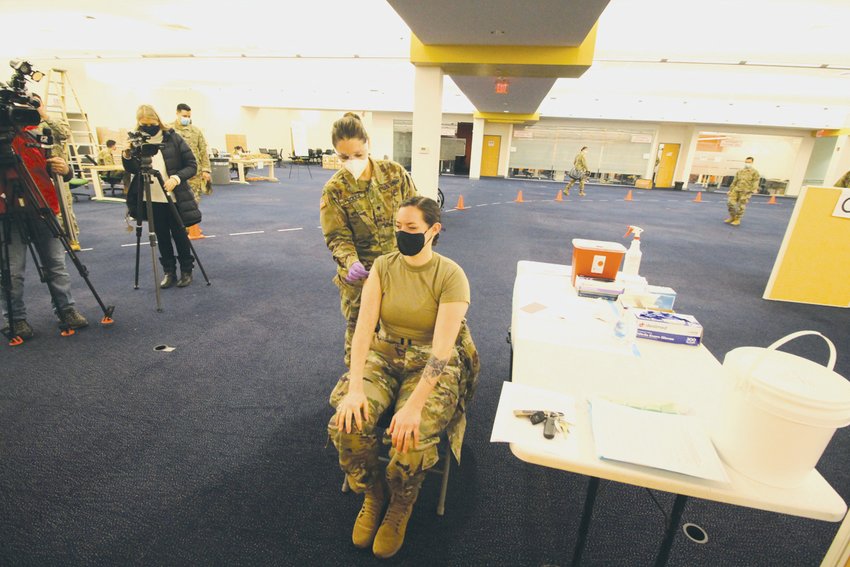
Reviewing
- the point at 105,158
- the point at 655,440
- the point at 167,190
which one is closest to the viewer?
the point at 655,440

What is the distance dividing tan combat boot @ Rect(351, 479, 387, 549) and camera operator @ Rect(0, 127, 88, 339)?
271 cm

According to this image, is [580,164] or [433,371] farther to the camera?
[580,164]

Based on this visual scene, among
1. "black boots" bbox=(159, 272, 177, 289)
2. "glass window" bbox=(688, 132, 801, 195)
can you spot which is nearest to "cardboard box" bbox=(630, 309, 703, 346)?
"black boots" bbox=(159, 272, 177, 289)

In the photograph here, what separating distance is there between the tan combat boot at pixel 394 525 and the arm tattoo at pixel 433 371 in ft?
1.23

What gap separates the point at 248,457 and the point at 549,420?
145 cm

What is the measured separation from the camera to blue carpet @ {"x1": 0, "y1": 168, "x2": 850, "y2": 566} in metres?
1.44

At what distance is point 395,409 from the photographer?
1503mm

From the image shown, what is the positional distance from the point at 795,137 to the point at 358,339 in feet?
78.5

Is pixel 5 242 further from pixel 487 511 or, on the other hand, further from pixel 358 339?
pixel 487 511

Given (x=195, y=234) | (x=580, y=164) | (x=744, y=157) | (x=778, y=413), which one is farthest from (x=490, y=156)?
(x=778, y=413)

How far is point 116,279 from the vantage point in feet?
12.7

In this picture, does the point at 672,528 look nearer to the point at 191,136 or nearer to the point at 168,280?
the point at 168,280

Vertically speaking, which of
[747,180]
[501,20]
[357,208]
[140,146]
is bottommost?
[357,208]

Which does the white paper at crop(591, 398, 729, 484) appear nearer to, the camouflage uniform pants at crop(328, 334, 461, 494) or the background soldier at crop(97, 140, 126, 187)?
the camouflage uniform pants at crop(328, 334, 461, 494)
